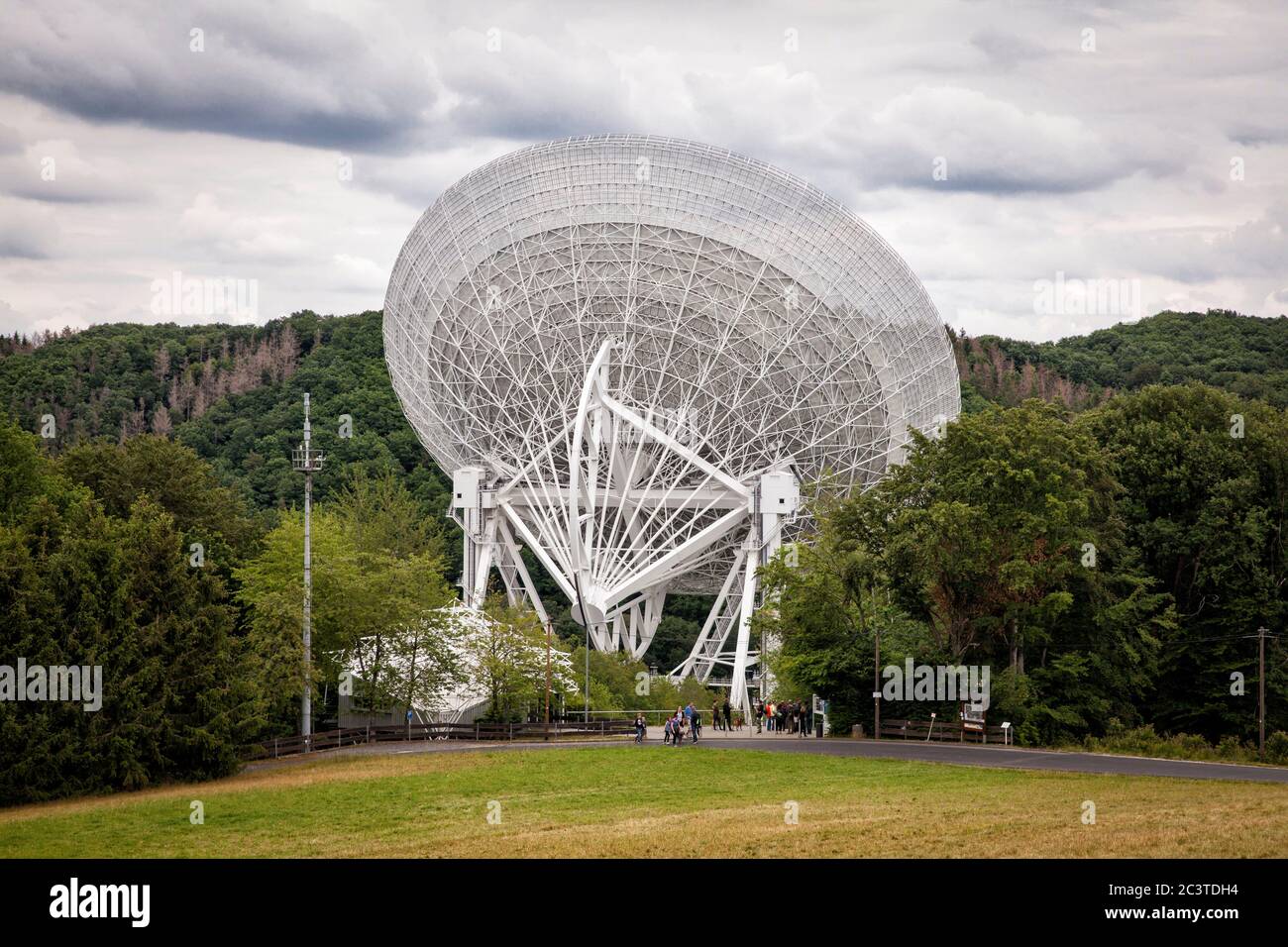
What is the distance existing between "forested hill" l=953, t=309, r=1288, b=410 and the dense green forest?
40.8 metres

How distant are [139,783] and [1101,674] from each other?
1357 inches

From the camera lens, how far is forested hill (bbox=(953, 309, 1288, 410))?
11600cm

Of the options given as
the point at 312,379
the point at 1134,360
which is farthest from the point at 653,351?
the point at 312,379

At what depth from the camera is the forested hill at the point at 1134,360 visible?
4567 inches

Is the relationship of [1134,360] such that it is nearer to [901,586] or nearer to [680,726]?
[901,586]

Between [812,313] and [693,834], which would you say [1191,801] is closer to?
[693,834]

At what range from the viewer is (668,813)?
32094mm

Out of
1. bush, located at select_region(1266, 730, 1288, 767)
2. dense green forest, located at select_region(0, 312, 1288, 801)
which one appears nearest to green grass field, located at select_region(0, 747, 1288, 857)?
dense green forest, located at select_region(0, 312, 1288, 801)

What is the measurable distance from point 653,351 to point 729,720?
1690cm

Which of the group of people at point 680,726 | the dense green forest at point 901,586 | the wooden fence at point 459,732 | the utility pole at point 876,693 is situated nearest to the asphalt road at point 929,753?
the group of people at point 680,726

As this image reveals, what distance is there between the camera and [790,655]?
2330 inches

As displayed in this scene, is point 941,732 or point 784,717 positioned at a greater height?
point 941,732

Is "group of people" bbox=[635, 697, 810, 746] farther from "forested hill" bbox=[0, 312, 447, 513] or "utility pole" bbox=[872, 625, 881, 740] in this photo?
"forested hill" bbox=[0, 312, 447, 513]
